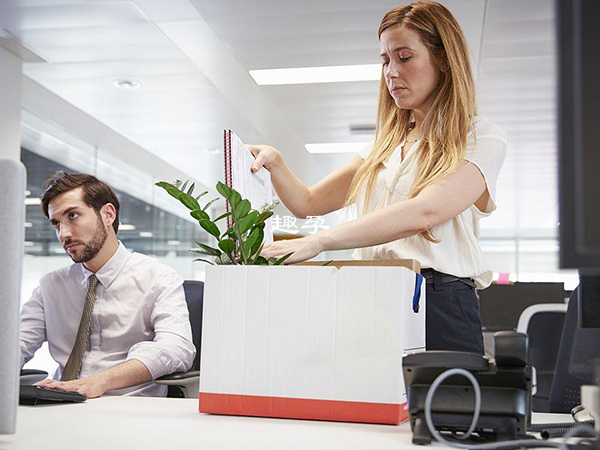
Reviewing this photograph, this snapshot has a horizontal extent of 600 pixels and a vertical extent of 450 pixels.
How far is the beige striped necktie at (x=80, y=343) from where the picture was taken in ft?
5.90

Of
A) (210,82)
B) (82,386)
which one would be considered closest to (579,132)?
(82,386)

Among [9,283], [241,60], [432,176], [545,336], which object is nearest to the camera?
[9,283]

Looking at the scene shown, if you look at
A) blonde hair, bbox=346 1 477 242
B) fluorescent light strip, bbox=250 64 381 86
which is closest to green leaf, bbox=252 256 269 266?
blonde hair, bbox=346 1 477 242

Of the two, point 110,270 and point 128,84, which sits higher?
point 128,84

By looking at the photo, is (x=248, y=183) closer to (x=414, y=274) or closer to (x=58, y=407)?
(x=414, y=274)

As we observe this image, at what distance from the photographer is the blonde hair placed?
1.23 meters

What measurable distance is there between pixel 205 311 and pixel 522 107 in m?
4.96

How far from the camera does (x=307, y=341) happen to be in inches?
37.1

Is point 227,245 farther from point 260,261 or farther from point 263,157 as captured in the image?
point 263,157

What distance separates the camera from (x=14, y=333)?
0.72m

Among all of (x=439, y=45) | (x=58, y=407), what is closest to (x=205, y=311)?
(x=58, y=407)

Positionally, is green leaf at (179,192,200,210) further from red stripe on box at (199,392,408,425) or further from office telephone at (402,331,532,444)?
office telephone at (402,331,532,444)

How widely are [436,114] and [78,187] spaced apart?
4.07 ft

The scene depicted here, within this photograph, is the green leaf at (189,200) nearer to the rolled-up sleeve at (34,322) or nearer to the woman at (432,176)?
the woman at (432,176)
